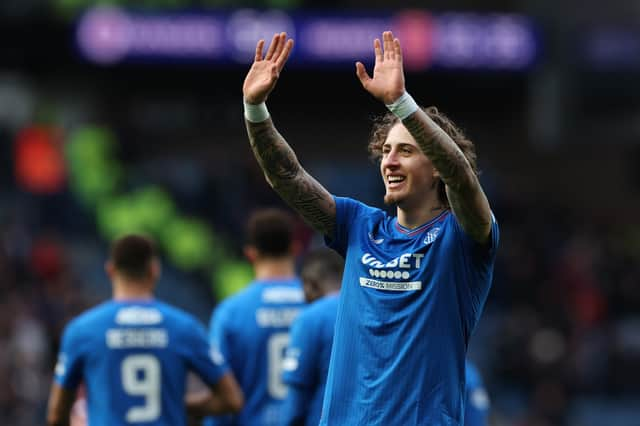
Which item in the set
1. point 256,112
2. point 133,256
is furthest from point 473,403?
point 256,112

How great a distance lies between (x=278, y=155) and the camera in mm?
4332

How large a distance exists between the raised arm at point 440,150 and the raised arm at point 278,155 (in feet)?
1.40

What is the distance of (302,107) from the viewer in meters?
20.4

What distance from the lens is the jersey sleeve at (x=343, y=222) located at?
4.34 m

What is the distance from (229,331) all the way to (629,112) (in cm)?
1386

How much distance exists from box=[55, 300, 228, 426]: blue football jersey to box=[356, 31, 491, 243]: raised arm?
88.3 inches

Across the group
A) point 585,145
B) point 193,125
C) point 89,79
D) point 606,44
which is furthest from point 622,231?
point 89,79

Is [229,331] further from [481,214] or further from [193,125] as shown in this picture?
[193,125]

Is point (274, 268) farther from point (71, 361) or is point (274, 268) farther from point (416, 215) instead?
point (416, 215)

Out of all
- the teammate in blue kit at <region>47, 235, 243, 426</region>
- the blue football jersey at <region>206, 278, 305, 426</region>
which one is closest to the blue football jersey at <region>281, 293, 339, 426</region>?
the teammate in blue kit at <region>47, 235, 243, 426</region>

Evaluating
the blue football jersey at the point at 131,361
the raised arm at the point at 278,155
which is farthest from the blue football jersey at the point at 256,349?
the raised arm at the point at 278,155

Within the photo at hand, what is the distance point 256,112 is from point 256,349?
100.0 inches

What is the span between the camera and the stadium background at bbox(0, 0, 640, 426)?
14883mm

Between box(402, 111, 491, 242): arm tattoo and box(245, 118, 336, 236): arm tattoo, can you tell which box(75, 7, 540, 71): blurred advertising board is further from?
box(402, 111, 491, 242): arm tattoo
